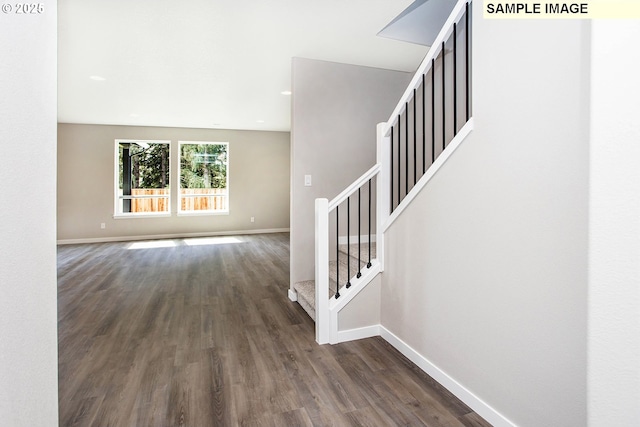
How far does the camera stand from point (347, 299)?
2.75m

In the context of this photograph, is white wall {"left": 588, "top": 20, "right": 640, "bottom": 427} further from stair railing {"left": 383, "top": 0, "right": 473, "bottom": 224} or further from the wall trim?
the wall trim

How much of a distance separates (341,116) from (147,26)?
1.94 m

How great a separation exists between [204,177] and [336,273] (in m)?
6.04

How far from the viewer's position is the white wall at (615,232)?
0.97 metres

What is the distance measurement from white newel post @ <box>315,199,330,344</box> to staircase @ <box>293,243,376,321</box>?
0.38 meters

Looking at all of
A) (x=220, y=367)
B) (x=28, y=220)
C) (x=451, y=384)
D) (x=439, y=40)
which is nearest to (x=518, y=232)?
(x=451, y=384)

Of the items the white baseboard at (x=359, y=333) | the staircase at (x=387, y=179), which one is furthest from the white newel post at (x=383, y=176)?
the white baseboard at (x=359, y=333)

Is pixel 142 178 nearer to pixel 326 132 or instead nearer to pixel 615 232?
pixel 326 132

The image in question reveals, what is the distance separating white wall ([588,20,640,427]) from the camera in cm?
97

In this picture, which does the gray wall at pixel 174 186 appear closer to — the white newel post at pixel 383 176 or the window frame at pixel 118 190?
the window frame at pixel 118 190

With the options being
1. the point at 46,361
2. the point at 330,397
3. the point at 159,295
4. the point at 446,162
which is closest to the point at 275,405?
the point at 330,397

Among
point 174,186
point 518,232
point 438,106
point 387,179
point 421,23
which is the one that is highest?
point 421,23

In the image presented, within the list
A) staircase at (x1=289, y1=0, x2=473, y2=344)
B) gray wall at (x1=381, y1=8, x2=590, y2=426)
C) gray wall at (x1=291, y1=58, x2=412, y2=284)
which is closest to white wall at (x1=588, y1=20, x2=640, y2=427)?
gray wall at (x1=381, y1=8, x2=590, y2=426)

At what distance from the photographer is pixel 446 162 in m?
2.06
